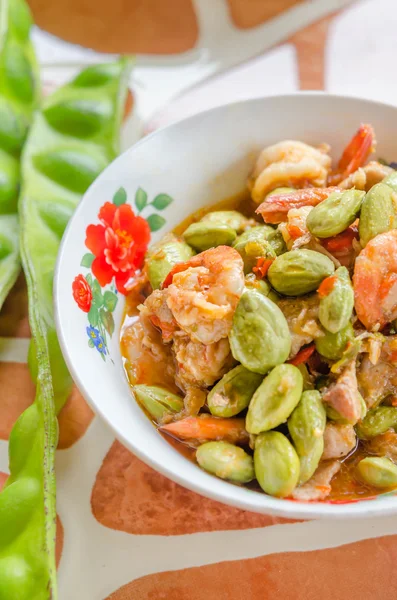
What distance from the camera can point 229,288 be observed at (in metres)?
1.81

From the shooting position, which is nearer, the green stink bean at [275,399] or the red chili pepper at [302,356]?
the green stink bean at [275,399]

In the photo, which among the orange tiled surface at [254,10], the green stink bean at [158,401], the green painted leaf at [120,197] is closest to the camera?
the green stink bean at [158,401]

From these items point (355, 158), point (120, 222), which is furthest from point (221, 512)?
point (355, 158)

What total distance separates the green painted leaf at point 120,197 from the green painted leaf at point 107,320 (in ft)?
1.36

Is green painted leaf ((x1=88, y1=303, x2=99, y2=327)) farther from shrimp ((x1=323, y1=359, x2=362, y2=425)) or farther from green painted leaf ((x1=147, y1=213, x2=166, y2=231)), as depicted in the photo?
shrimp ((x1=323, y1=359, x2=362, y2=425))

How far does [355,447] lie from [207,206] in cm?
115

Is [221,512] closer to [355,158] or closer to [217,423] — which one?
[217,423]

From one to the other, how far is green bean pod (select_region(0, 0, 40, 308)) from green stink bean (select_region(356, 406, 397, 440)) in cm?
144

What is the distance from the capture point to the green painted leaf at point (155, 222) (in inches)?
94.1

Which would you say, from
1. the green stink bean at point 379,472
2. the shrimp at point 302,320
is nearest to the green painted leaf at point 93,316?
the shrimp at point 302,320

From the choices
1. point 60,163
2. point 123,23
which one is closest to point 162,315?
point 60,163

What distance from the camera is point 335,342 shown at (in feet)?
5.74

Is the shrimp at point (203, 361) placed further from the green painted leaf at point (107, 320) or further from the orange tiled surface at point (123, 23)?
the orange tiled surface at point (123, 23)

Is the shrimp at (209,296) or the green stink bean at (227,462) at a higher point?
the shrimp at (209,296)
